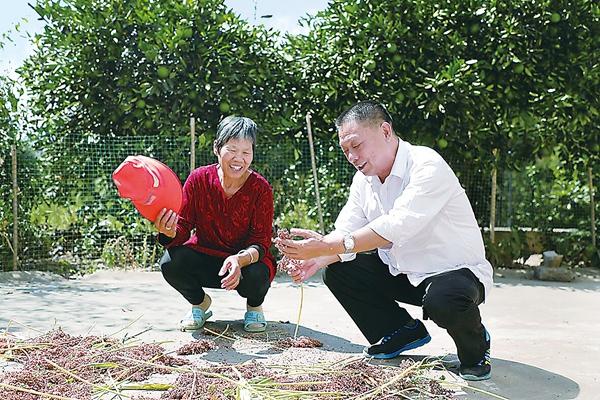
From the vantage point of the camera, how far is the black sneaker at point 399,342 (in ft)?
11.3

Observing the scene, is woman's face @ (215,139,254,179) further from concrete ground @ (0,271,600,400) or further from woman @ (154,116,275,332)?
concrete ground @ (0,271,600,400)

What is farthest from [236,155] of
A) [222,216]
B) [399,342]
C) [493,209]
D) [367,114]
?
[493,209]

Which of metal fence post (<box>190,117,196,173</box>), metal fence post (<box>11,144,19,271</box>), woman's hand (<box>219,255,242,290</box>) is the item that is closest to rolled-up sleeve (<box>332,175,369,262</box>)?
woman's hand (<box>219,255,242,290</box>)

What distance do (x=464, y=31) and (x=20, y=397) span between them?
222 inches

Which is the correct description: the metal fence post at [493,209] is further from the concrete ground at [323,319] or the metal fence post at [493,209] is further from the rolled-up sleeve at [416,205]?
the rolled-up sleeve at [416,205]

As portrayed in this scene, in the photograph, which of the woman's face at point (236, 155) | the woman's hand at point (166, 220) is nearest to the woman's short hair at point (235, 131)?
the woman's face at point (236, 155)

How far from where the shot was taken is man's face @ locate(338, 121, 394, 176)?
3.21 meters

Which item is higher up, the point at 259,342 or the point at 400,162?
the point at 400,162

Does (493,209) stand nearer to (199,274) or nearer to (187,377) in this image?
(199,274)

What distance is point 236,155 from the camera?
3742 millimetres

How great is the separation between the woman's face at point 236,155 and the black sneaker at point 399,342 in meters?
1.10

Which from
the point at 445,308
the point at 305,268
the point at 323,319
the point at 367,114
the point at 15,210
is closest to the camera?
the point at 445,308

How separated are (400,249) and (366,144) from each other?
1.62 feet

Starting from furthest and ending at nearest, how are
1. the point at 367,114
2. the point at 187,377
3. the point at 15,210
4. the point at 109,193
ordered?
the point at 109,193 < the point at 15,210 < the point at 367,114 < the point at 187,377
